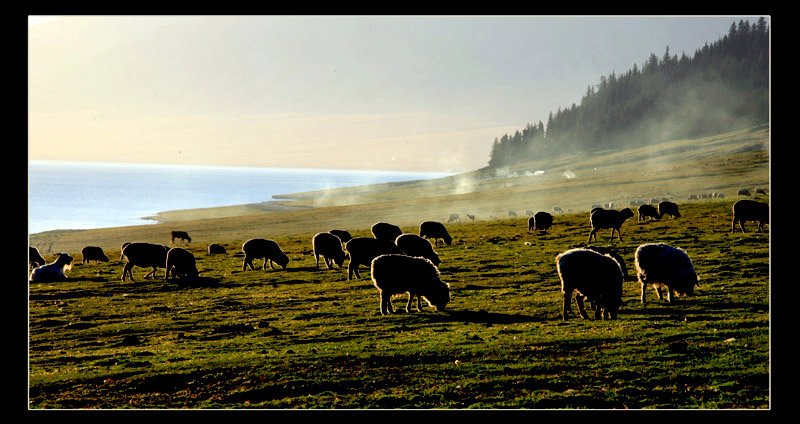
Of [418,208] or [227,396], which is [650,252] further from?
[418,208]

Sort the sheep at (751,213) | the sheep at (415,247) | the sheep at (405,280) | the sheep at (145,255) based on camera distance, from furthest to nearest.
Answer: the sheep at (751,213) → the sheep at (145,255) → the sheep at (415,247) → the sheep at (405,280)

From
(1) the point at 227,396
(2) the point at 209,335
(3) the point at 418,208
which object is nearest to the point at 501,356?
(1) the point at 227,396

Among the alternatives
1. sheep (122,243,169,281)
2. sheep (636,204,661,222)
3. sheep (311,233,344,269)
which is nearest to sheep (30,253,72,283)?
sheep (122,243,169,281)

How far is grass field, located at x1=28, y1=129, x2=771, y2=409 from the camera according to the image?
460 inches

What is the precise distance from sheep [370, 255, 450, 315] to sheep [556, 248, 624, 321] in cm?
478

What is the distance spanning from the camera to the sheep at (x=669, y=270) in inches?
756

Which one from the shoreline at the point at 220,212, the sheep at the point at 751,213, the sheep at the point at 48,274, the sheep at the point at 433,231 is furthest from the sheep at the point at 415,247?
the shoreline at the point at 220,212

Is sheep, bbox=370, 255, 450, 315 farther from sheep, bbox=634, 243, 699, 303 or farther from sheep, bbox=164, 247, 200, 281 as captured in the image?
sheep, bbox=164, 247, 200, 281

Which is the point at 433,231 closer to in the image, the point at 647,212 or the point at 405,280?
the point at 647,212

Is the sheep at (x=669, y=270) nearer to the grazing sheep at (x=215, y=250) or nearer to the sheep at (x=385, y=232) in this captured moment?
the sheep at (x=385, y=232)

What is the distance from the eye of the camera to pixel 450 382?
12.3 m

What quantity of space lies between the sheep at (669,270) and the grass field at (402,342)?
0.57 m

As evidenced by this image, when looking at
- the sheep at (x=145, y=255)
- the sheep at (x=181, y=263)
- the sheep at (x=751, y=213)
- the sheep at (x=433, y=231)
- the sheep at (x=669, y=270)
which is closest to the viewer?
the sheep at (x=669, y=270)

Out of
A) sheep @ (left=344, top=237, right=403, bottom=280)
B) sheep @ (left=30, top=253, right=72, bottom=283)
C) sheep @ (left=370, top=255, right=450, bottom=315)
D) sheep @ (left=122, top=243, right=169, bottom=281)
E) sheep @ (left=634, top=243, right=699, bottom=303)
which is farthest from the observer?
sheep @ (left=30, top=253, right=72, bottom=283)
